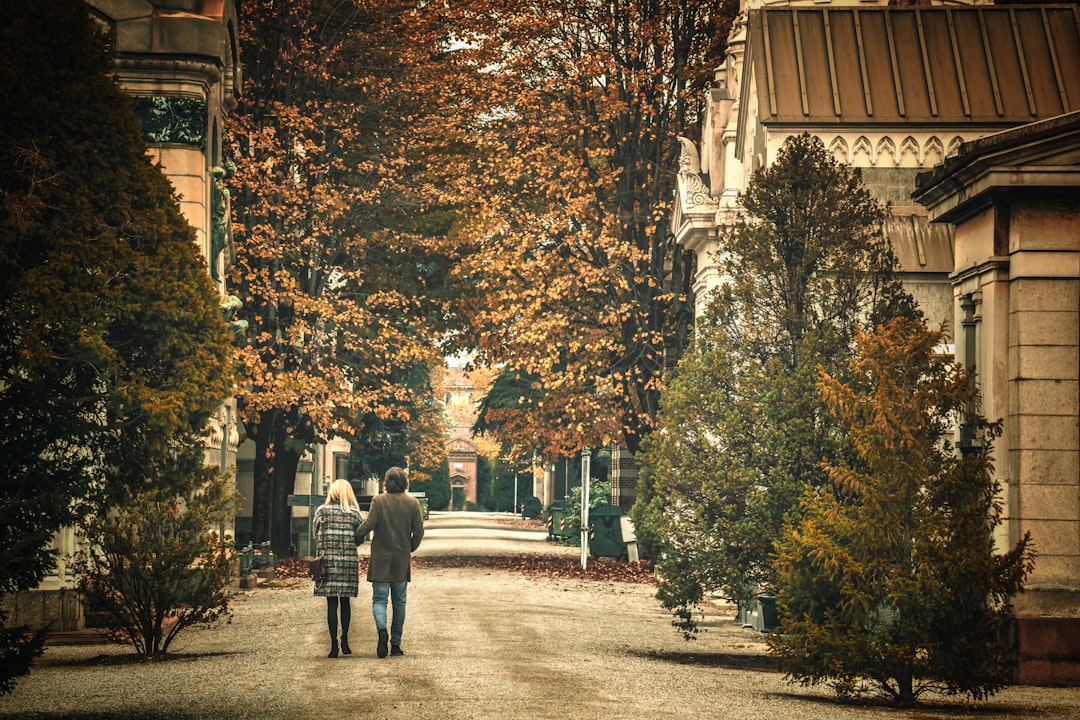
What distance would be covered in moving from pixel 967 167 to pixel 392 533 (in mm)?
6767

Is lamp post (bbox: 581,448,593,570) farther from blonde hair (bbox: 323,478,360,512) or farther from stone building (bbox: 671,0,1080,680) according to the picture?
blonde hair (bbox: 323,478,360,512)

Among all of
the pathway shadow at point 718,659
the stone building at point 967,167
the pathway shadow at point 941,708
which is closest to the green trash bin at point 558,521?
the stone building at point 967,167

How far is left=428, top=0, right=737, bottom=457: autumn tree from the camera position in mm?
34406

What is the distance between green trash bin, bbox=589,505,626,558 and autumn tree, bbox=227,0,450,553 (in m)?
6.29

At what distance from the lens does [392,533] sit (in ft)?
50.3

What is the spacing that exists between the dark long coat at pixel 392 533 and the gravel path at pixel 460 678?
2.73ft

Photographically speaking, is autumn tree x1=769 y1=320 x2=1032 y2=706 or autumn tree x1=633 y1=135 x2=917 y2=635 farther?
autumn tree x1=633 y1=135 x2=917 y2=635

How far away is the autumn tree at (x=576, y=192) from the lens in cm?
3441

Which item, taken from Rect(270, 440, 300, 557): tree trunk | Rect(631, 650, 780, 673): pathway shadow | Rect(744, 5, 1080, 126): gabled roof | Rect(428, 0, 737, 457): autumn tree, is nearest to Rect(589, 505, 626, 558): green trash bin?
Rect(428, 0, 737, 457): autumn tree

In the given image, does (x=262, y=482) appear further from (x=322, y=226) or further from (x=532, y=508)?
(x=532, y=508)

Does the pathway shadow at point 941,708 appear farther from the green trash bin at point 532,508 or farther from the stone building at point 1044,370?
the green trash bin at point 532,508

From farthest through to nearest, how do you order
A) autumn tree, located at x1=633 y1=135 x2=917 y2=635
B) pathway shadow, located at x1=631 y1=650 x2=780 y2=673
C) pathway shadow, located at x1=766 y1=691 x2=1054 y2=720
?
autumn tree, located at x1=633 y1=135 x2=917 y2=635 < pathway shadow, located at x1=631 y1=650 x2=780 y2=673 < pathway shadow, located at x1=766 y1=691 x2=1054 y2=720

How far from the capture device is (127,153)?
1517 cm

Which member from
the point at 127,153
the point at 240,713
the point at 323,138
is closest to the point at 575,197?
the point at 323,138
